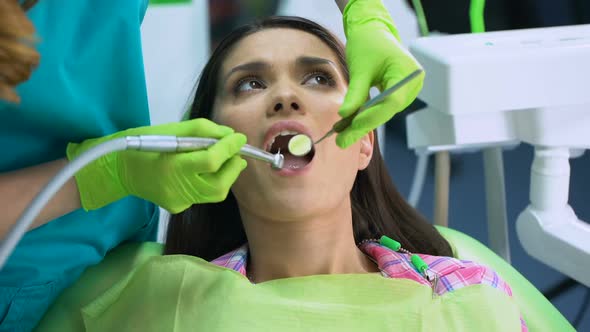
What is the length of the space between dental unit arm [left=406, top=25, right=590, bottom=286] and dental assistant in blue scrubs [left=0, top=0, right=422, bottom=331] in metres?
0.14

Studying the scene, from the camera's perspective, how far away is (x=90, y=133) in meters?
1.28

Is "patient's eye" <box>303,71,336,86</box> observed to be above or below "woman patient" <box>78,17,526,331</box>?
above

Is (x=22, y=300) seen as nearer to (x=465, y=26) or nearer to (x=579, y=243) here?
(x=579, y=243)

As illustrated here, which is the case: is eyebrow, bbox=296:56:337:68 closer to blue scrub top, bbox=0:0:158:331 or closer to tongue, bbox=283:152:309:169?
tongue, bbox=283:152:309:169

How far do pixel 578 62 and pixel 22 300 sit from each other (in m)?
1.01

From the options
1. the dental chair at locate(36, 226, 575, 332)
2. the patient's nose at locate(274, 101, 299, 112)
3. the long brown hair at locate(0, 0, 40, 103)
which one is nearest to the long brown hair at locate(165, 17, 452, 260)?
the dental chair at locate(36, 226, 575, 332)

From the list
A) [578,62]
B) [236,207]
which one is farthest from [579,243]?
[236,207]

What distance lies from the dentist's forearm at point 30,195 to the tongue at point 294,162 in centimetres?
33

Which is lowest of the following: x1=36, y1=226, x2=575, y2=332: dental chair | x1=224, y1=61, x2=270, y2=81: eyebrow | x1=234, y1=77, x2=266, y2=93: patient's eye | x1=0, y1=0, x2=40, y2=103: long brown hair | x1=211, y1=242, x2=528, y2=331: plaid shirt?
x1=36, y1=226, x2=575, y2=332: dental chair

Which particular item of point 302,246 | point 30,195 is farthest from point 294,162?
point 30,195

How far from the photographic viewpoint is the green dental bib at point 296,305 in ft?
3.74

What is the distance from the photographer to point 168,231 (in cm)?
152

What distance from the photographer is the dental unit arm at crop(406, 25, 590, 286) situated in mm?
1306

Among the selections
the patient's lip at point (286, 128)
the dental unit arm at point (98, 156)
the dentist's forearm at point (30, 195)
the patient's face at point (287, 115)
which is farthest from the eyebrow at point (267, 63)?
the dentist's forearm at point (30, 195)
